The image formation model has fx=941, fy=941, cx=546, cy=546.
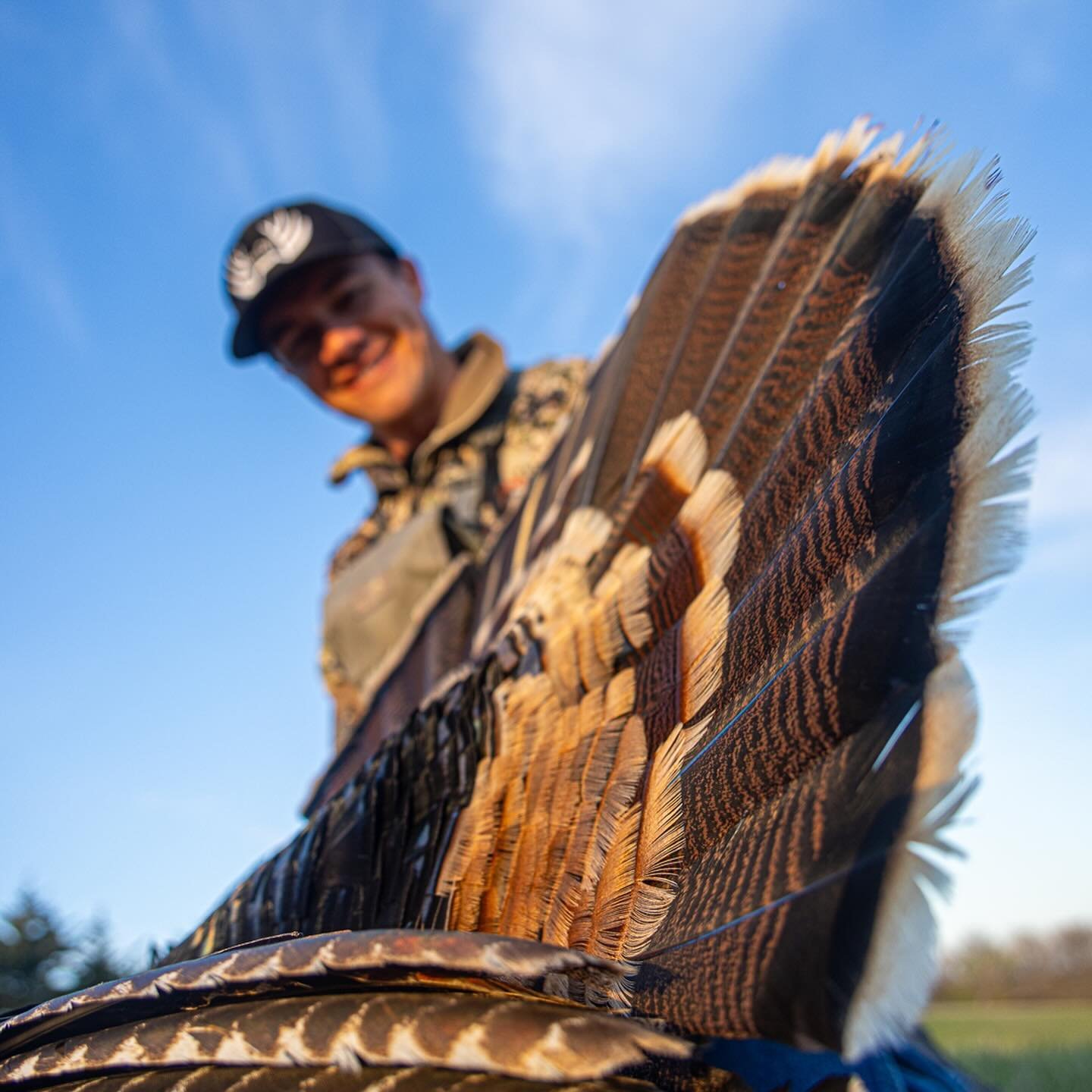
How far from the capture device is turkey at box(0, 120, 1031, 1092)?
2.11 feet

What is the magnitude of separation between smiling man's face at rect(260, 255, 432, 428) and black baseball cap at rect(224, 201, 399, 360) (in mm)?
94

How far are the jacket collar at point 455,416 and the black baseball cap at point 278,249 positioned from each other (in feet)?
2.27

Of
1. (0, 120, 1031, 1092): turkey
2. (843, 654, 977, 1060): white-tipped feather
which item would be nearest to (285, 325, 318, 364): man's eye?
(0, 120, 1031, 1092): turkey

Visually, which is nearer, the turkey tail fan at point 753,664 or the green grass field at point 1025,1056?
the turkey tail fan at point 753,664

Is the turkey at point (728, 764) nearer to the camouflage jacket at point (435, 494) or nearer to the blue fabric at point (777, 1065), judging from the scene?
the blue fabric at point (777, 1065)

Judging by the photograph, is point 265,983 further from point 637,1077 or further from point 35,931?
point 35,931

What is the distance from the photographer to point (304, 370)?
4.45 m

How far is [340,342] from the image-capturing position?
4.20m

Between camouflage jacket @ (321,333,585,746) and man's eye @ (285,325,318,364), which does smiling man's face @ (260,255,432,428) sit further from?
camouflage jacket @ (321,333,585,746)

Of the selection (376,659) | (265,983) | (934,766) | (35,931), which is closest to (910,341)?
(934,766)

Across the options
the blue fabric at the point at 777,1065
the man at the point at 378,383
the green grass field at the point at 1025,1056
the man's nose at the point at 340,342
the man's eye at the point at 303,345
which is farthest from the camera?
the man's eye at the point at 303,345

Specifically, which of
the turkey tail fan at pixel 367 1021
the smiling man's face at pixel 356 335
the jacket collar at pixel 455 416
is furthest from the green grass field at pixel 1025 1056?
the smiling man's face at pixel 356 335

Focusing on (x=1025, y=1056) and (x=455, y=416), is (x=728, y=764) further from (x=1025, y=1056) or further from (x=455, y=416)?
(x=1025, y=1056)

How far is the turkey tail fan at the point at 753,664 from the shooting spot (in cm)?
63
